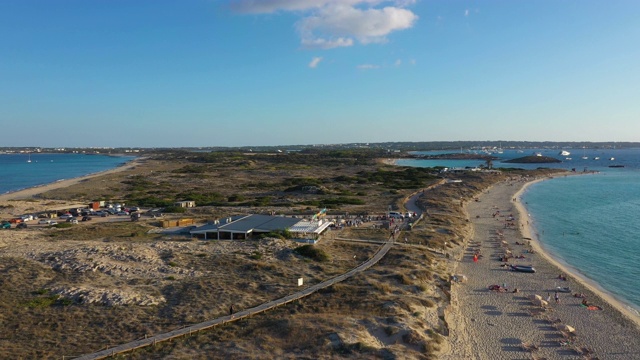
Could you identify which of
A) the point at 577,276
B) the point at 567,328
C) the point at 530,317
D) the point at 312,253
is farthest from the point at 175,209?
Answer: the point at 567,328

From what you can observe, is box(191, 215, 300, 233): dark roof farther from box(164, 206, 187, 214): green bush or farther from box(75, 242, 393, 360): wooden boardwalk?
box(164, 206, 187, 214): green bush

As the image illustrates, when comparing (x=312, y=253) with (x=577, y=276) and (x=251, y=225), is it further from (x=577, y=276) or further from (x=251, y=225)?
(x=577, y=276)

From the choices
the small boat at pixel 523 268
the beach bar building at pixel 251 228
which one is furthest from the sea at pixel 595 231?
the beach bar building at pixel 251 228

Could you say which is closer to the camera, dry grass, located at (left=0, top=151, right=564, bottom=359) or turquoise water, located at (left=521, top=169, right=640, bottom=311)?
dry grass, located at (left=0, top=151, right=564, bottom=359)

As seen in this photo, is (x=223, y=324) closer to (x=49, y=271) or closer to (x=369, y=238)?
(x=49, y=271)

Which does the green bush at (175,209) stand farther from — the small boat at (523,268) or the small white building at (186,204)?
the small boat at (523,268)

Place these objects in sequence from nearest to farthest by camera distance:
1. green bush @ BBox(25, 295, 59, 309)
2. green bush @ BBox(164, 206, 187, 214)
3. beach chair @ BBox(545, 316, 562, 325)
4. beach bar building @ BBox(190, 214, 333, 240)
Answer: green bush @ BBox(25, 295, 59, 309)
beach chair @ BBox(545, 316, 562, 325)
beach bar building @ BBox(190, 214, 333, 240)
green bush @ BBox(164, 206, 187, 214)

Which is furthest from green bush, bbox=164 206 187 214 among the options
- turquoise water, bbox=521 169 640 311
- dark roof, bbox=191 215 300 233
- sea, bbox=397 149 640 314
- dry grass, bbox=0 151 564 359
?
turquoise water, bbox=521 169 640 311
